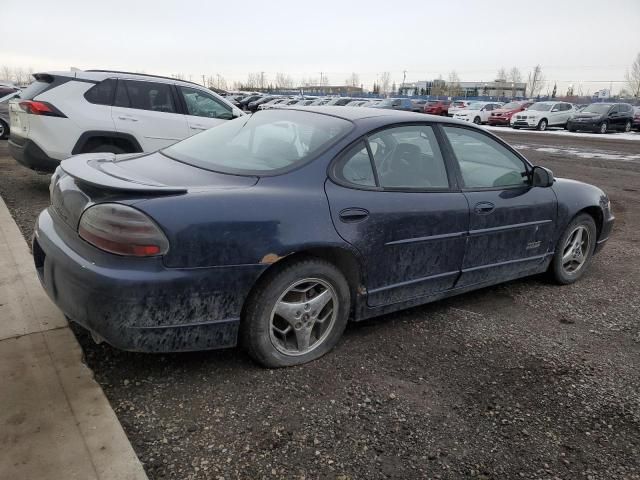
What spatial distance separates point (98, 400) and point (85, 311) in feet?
1.46

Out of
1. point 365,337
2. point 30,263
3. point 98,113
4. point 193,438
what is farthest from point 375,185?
Answer: point 98,113

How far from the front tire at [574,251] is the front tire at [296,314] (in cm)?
237

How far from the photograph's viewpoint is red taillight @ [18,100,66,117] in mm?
6258

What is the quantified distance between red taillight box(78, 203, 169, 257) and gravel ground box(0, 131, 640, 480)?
784 mm

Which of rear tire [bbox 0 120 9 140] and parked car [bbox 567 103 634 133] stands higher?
parked car [bbox 567 103 634 133]

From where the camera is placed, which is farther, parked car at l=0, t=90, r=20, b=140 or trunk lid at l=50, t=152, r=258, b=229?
parked car at l=0, t=90, r=20, b=140

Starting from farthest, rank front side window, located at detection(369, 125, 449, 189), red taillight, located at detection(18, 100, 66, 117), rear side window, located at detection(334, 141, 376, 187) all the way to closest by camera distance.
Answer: red taillight, located at detection(18, 100, 66, 117) < front side window, located at detection(369, 125, 449, 189) < rear side window, located at detection(334, 141, 376, 187)

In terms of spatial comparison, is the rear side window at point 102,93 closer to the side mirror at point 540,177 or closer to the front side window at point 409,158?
the front side window at point 409,158

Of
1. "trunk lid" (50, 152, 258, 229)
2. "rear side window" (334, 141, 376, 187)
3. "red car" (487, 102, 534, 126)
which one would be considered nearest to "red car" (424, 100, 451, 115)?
"red car" (487, 102, 534, 126)

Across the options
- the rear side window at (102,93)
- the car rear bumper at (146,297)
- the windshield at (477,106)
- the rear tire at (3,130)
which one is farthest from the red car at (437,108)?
the car rear bumper at (146,297)

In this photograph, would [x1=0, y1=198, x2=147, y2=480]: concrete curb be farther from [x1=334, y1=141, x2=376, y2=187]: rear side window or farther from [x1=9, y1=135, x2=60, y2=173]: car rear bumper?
[x1=9, y1=135, x2=60, y2=173]: car rear bumper

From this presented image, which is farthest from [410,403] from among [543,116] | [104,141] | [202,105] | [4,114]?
[543,116]

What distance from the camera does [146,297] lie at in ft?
7.84

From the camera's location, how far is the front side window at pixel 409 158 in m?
3.26
